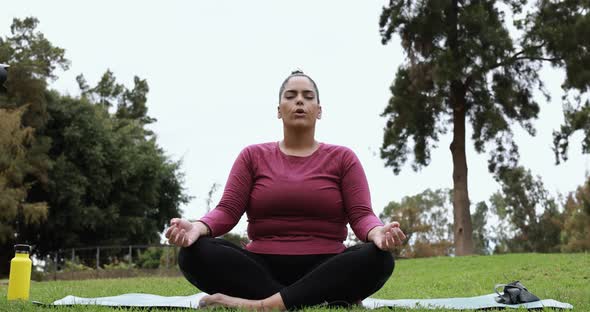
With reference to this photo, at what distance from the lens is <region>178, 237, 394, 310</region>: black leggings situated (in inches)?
121

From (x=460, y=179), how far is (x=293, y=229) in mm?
13079

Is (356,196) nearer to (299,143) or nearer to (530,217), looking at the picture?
(299,143)

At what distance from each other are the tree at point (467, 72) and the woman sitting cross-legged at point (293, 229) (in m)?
11.9

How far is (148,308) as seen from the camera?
3463 mm

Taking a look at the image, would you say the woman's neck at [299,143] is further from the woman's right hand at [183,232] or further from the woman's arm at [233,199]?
the woman's right hand at [183,232]

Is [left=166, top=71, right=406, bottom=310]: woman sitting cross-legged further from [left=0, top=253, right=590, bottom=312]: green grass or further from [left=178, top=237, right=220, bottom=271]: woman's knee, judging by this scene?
[left=0, top=253, right=590, bottom=312]: green grass

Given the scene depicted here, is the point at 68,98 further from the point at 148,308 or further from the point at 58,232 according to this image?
the point at 148,308

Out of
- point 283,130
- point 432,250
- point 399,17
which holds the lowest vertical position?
point 432,250

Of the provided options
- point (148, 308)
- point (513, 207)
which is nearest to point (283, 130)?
point (148, 308)

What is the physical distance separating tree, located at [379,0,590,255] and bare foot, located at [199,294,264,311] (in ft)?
41.0

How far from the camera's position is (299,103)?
3426mm

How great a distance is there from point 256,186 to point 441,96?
13.0 meters

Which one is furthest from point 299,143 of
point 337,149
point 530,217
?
point 530,217

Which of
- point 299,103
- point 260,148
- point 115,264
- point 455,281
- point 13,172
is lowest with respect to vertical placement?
point 115,264
